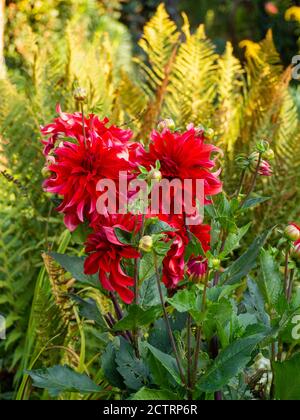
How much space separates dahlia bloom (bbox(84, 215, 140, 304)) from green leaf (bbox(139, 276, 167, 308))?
0.11 m

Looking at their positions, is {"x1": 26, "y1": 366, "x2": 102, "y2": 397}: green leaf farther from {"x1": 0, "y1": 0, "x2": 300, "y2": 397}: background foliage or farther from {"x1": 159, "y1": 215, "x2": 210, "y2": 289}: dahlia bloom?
{"x1": 0, "y1": 0, "x2": 300, "y2": 397}: background foliage

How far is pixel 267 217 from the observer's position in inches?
83.6

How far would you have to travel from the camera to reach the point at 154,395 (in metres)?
1.09

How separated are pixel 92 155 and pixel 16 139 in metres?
1.21

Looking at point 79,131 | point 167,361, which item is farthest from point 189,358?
point 79,131

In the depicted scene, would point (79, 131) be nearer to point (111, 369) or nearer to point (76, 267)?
point (76, 267)

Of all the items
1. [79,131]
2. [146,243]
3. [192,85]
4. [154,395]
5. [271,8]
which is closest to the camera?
[146,243]

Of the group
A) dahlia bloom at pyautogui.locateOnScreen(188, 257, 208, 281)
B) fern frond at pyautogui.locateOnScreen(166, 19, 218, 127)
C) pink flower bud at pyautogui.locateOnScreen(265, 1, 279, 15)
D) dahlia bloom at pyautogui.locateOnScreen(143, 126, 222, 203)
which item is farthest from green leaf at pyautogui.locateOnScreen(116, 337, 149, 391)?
pink flower bud at pyautogui.locateOnScreen(265, 1, 279, 15)

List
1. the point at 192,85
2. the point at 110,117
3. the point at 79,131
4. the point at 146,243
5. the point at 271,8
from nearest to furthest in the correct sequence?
the point at 146,243 → the point at 79,131 → the point at 110,117 → the point at 192,85 → the point at 271,8

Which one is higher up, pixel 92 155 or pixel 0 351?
pixel 92 155

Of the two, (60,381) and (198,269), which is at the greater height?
(198,269)

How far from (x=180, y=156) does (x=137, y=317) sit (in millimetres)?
Answer: 254
